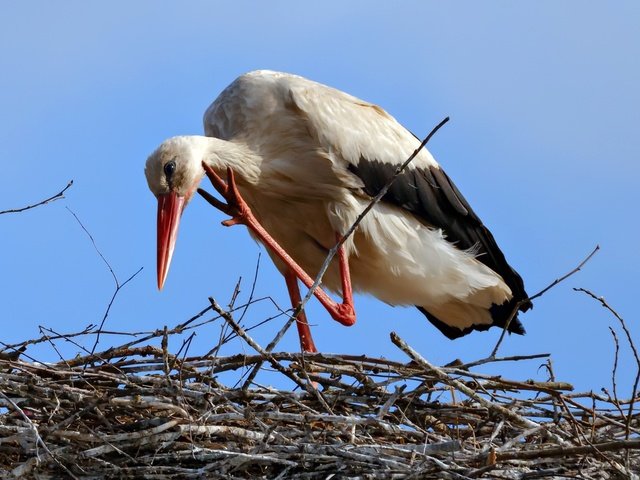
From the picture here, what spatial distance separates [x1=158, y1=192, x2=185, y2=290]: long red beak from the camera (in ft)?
20.9

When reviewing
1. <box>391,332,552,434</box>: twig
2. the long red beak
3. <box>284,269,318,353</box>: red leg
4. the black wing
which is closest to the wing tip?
the black wing

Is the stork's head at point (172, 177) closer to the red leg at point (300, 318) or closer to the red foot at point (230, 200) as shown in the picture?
the red foot at point (230, 200)

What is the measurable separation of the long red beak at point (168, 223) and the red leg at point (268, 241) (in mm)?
208

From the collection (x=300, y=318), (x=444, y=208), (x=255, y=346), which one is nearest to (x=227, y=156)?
(x=300, y=318)

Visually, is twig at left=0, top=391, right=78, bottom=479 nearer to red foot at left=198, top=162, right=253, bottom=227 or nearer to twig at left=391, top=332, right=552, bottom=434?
twig at left=391, top=332, right=552, bottom=434

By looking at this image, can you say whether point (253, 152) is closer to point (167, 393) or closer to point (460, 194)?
point (460, 194)

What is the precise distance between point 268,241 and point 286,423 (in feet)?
5.83

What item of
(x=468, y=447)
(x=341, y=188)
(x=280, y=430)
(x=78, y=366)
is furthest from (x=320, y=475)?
(x=341, y=188)

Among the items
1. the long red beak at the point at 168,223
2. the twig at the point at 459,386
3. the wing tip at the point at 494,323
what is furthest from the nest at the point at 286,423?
the wing tip at the point at 494,323

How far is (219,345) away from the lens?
508cm

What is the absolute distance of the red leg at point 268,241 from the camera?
656cm

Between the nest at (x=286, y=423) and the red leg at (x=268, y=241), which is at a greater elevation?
the red leg at (x=268, y=241)

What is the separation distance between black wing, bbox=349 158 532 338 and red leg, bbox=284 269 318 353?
736 mm

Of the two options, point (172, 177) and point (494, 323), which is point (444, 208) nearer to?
point (494, 323)
